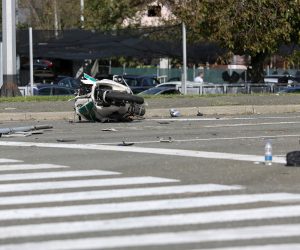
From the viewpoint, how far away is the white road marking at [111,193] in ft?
28.6

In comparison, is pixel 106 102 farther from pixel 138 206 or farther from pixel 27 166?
pixel 138 206

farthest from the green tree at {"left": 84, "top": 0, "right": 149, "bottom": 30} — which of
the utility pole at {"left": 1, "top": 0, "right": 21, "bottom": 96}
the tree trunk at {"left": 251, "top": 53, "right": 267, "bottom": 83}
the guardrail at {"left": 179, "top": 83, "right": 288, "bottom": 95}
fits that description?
the utility pole at {"left": 1, "top": 0, "right": 21, "bottom": 96}

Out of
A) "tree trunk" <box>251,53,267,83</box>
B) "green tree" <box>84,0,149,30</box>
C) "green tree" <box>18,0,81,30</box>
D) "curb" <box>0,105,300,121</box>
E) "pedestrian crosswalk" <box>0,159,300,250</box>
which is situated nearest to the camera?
"pedestrian crosswalk" <box>0,159,300,250</box>

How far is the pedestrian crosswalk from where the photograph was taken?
22.2 feet

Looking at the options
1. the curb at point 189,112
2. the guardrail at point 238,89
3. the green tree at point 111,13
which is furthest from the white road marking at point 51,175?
the green tree at point 111,13

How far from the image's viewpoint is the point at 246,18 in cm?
2797

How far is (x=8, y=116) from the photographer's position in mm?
21031

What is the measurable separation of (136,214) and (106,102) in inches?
429

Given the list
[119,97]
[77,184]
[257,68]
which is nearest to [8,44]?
[119,97]

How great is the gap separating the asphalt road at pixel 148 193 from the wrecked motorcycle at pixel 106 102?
3074 millimetres

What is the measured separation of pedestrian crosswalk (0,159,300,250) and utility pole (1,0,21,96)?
16673mm

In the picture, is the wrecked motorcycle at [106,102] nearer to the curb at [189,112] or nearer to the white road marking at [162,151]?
the curb at [189,112]

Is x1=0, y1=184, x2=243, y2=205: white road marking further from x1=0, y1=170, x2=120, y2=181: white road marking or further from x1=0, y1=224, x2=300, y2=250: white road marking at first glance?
x1=0, y1=224, x2=300, y2=250: white road marking

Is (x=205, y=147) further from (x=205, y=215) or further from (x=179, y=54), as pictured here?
(x=179, y=54)
